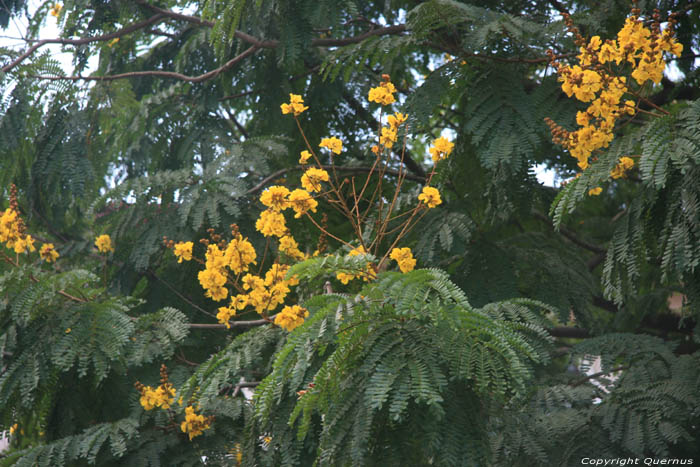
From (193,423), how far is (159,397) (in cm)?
24

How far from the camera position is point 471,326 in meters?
2.70

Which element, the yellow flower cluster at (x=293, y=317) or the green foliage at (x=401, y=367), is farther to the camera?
the yellow flower cluster at (x=293, y=317)

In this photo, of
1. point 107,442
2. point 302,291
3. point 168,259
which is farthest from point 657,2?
point 107,442

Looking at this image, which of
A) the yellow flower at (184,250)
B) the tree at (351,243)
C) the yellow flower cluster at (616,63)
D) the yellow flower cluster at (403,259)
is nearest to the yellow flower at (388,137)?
the tree at (351,243)

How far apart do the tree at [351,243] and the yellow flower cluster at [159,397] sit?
0.07 ft

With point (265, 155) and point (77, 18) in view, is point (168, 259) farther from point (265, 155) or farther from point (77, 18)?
point (77, 18)

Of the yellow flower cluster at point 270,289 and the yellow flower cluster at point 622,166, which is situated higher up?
the yellow flower cluster at point 622,166

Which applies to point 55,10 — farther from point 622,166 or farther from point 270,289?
point 622,166

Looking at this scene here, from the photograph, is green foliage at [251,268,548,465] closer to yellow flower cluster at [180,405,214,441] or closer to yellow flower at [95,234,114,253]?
yellow flower cluster at [180,405,214,441]

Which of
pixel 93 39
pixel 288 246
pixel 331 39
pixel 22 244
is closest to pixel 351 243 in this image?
pixel 288 246

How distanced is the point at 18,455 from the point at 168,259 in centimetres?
162

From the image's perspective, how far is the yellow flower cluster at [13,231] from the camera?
4484 mm

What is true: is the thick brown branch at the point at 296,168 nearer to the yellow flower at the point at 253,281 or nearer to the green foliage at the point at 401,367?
the yellow flower at the point at 253,281

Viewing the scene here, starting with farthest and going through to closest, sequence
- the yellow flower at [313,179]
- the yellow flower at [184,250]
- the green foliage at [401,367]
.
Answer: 1. the yellow flower at [184,250]
2. the yellow flower at [313,179]
3. the green foliage at [401,367]
